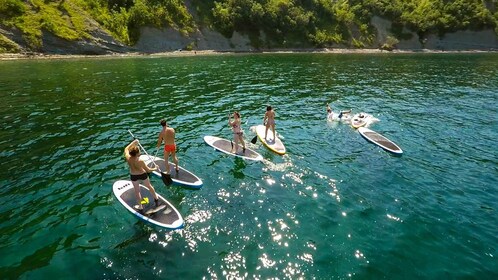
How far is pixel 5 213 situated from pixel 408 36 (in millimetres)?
121593

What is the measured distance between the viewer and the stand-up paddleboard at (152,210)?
13.3 m

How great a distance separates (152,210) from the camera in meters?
13.9

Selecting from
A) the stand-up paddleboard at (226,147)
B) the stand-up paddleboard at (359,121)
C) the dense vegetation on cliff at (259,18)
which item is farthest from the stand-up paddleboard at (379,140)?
the dense vegetation on cliff at (259,18)

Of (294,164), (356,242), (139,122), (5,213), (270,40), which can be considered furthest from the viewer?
(270,40)

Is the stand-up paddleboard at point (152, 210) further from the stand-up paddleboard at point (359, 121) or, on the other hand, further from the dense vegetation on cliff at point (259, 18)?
the dense vegetation on cliff at point (259, 18)

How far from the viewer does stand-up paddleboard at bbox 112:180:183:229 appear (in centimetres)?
1331

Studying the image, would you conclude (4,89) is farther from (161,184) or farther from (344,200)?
(344,200)

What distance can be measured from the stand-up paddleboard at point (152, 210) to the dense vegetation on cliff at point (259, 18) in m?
63.8

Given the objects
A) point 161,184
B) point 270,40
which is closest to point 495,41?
point 270,40

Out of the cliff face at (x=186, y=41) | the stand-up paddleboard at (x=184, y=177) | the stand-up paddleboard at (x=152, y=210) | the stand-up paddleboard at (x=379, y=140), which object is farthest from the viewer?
the cliff face at (x=186, y=41)

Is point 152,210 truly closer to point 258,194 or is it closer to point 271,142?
point 258,194

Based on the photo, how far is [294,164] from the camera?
64.1 ft

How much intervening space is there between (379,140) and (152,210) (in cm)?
1607

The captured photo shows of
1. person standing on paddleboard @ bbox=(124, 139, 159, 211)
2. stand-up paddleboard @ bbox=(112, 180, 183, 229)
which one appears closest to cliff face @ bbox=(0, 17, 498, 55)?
stand-up paddleboard @ bbox=(112, 180, 183, 229)
